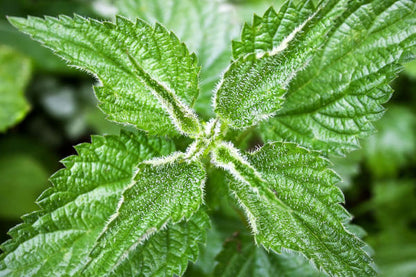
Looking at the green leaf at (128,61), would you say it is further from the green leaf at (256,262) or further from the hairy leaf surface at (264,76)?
the green leaf at (256,262)

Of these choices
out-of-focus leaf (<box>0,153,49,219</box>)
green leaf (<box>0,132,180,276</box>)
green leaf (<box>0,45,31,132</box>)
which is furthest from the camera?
out-of-focus leaf (<box>0,153,49,219</box>)

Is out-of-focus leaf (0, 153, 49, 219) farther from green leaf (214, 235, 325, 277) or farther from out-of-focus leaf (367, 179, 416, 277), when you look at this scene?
out-of-focus leaf (367, 179, 416, 277)

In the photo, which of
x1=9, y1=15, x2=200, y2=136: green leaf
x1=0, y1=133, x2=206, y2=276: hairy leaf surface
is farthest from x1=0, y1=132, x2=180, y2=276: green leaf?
x1=9, y1=15, x2=200, y2=136: green leaf

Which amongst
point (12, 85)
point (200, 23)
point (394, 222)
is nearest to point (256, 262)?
point (200, 23)

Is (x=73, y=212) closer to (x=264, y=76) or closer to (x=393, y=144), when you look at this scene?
(x=264, y=76)

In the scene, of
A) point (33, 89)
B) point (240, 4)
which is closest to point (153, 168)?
point (33, 89)

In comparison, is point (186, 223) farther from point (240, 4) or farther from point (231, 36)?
point (240, 4)
